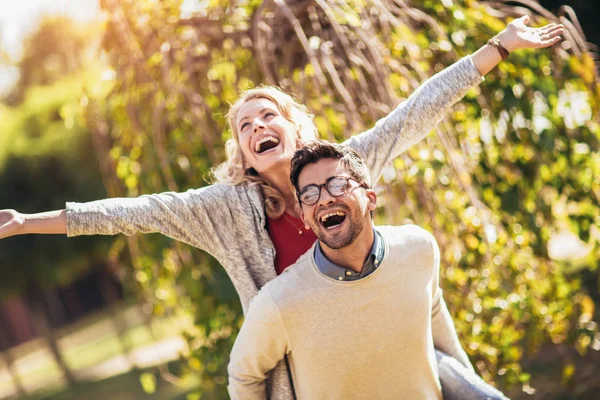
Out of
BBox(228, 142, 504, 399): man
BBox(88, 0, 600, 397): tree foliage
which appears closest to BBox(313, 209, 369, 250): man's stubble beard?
BBox(228, 142, 504, 399): man

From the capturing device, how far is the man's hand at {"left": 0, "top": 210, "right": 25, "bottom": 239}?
1.69 m

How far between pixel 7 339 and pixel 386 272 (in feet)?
48.8

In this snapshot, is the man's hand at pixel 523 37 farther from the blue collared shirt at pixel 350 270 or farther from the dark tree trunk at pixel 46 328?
the dark tree trunk at pixel 46 328

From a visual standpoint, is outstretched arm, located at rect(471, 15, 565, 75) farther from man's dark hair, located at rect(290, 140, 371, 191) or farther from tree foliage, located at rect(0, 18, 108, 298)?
tree foliage, located at rect(0, 18, 108, 298)

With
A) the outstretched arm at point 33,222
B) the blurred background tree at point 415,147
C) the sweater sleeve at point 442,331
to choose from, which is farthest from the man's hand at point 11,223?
the blurred background tree at point 415,147

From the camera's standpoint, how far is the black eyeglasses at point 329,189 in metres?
1.67

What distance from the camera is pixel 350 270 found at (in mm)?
1671

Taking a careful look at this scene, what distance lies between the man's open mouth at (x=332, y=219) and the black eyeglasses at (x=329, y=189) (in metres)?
0.04

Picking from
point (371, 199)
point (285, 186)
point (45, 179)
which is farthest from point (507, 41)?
point (45, 179)

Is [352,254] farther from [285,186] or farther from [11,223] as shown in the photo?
[11,223]

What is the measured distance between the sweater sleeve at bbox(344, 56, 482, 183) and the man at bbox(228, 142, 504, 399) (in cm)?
32

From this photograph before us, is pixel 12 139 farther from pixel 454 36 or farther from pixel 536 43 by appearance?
pixel 536 43

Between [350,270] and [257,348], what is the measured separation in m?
0.28

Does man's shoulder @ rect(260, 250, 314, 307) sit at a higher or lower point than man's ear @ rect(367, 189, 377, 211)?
lower
